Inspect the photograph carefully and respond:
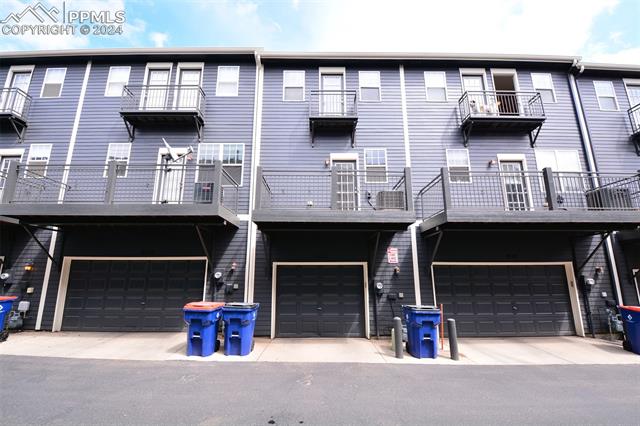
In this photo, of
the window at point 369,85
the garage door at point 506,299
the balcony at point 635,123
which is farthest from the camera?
the window at point 369,85

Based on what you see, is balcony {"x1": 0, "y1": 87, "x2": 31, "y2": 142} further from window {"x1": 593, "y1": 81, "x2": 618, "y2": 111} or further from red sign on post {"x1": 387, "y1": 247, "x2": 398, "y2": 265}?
window {"x1": 593, "y1": 81, "x2": 618, "y2": 111}

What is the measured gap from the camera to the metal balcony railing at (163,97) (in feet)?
30.0

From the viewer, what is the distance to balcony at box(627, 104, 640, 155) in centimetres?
923

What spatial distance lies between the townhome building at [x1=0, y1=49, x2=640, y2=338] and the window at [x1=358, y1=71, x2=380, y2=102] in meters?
0.07

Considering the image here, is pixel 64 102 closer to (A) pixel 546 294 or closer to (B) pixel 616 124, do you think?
(A) pixel 546 294

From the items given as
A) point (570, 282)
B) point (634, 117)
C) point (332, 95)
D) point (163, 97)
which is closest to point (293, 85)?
point (332, 95)

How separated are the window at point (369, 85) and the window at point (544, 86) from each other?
576cm

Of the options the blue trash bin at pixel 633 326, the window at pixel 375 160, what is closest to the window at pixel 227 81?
the window at pixel 375 160

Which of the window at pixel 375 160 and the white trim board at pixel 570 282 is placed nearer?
the white trim board at pixel 570 282

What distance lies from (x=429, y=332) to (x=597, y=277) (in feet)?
21.5

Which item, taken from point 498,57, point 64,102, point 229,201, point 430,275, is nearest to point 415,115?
A: point 498,57

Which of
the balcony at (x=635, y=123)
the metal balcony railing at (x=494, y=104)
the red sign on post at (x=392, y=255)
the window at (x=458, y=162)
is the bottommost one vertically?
the red sign on post at (x=392, y=255)

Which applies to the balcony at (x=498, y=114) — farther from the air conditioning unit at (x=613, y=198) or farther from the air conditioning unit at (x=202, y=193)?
the air conditioning unit at (x=202, y=193)

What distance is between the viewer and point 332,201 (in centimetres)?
674
